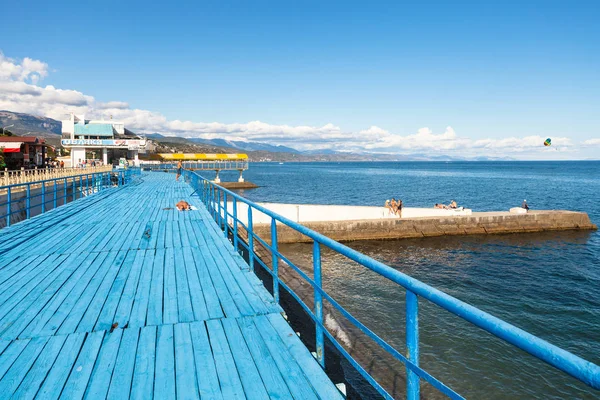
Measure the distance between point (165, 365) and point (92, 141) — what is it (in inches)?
2176

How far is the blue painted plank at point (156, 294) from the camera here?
4229mm

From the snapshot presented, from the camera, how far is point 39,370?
3.16m

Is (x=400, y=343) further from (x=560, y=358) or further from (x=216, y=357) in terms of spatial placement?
(x=560, y=358)

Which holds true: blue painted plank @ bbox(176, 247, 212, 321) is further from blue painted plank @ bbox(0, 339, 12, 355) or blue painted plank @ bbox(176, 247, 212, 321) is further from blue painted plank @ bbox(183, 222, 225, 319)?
blue painted plank @ bbox(0, 339, 12, 355)

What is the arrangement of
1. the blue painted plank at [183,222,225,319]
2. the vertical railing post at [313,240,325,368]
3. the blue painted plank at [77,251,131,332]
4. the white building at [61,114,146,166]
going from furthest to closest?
the white building at [61,114,146,166] < the blue painted plank at [183,222,225,319] < the blue painted plank at [77,251,131,332] < the vertical railing post at [313,240,325,368]

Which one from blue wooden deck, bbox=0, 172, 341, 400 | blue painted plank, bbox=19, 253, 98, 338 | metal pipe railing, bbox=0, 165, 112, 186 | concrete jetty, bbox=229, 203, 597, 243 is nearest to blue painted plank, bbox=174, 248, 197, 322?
blue wooden deck, bbox=0, 172, 341, 400

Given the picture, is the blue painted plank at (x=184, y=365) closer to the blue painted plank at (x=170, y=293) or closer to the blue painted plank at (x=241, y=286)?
the blue painted plank at (x=170, y=293)

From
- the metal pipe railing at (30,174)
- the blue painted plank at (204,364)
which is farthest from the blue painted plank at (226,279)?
the metal pipe railing at (30,174)

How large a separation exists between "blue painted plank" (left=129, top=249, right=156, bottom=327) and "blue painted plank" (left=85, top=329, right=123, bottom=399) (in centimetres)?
26

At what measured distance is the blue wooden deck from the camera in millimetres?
2959

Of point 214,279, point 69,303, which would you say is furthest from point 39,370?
point 214,279

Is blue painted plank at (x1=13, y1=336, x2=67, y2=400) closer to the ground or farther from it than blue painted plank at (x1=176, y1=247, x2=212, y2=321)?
closer to the ground

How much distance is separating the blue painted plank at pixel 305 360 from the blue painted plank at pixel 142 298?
1358 mm

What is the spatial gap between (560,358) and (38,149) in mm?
64091
